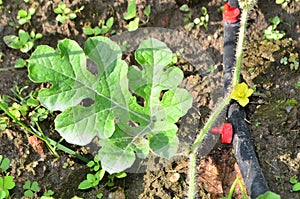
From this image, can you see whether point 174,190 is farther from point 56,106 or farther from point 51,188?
point 56,106

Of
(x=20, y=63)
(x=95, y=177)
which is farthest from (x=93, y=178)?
(x=20, y=63)

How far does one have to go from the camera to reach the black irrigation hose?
2.64m

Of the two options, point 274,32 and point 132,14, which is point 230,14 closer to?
point 274,32

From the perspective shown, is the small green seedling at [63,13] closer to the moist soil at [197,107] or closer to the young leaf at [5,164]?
the moist soil at [197,107]

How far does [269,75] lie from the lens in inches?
122

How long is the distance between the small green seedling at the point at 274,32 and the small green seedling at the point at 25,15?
1.43m

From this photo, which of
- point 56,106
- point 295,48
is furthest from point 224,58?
point 56,106

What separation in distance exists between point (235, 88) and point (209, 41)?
2.40 feet

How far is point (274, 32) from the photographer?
3168mm

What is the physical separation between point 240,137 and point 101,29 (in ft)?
3.51

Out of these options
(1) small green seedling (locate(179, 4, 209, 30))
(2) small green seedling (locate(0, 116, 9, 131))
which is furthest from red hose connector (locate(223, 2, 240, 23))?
(2) small green seedling (locate(0, 116, 9, 131))

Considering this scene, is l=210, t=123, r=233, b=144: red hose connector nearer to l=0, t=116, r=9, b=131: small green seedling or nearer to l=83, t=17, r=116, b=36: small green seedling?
l=83, t=17, r=116, b=36: small green seedling

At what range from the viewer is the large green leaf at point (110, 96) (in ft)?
7.84

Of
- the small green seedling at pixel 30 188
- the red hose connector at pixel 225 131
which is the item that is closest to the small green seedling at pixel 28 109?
the small green seedling at pixel 30 188
